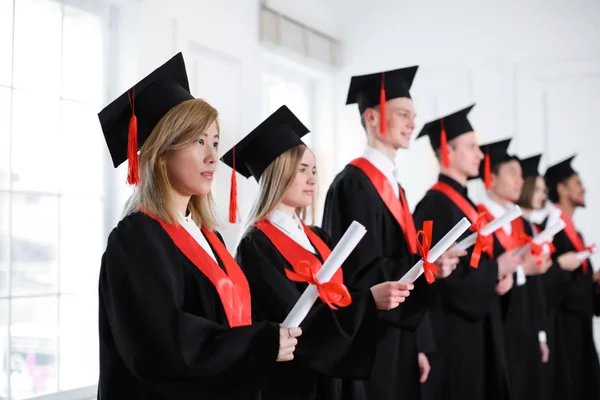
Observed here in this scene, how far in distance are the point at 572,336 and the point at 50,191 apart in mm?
3828

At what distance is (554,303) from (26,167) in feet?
11.9

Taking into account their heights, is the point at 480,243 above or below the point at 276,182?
below

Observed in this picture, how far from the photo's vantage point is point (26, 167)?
3389mm

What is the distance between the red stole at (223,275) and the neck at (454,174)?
2.27 meters

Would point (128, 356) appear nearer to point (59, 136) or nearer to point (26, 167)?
point (26, 167)

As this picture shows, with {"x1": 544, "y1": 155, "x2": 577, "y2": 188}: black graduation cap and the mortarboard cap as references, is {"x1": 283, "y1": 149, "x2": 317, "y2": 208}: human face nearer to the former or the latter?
the mortarboard cap

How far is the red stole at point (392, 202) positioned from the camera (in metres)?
3.50

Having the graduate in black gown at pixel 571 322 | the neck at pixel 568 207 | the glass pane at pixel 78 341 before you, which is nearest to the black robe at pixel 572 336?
the graduate in black gown at pixel 571 322

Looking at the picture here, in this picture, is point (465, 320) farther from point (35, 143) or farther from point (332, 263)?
point (35, 143)

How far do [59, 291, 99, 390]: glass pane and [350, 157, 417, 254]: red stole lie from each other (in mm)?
1597

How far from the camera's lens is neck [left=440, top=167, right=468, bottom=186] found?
4.27 m

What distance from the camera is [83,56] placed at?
149 inches

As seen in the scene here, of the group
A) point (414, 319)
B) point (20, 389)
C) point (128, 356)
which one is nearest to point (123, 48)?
point (20, 389)

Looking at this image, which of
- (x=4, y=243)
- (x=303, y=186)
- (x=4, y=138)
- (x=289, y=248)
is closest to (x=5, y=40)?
(x=4, y=138)
